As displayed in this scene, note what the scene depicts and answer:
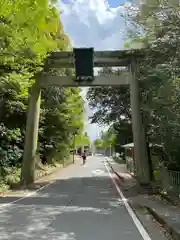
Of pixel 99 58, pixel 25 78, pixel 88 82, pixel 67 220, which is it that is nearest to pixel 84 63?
pixel 99 58

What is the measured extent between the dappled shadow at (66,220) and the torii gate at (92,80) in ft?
19.6

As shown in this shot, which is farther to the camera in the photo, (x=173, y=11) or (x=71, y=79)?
(x=71, y=79)

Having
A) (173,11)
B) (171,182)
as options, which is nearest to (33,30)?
(173,11)

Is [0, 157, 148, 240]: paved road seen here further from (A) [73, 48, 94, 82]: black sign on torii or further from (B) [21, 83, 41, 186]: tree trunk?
(A) [73, 48, 94, 82]: black sign on torii

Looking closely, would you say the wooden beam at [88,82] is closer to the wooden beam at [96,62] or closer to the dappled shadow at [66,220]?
the wooden beam at [96,62]

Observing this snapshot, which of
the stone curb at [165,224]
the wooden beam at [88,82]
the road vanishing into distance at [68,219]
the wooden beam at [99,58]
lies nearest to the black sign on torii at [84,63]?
the wooden beam at [88,82]

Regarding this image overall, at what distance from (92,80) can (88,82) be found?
0.27 metres

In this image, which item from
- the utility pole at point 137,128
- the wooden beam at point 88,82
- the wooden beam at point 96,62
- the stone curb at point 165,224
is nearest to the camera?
the stone curb at point 165,224

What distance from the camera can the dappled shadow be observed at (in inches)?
344

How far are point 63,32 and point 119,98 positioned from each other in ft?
37.8

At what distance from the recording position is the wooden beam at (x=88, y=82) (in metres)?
22.9

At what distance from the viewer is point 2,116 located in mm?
25391

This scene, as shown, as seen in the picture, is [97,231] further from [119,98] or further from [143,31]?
[119,98]

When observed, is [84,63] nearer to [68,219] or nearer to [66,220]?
[68,219]
